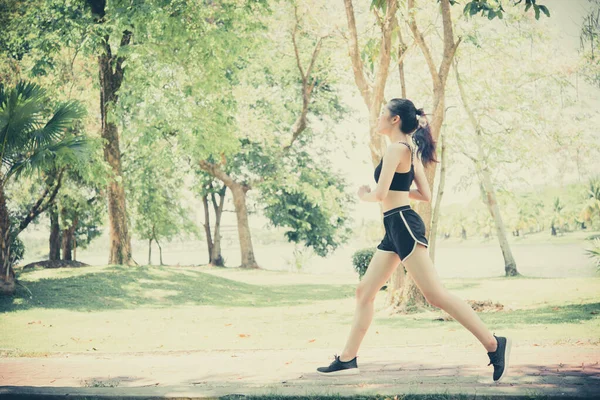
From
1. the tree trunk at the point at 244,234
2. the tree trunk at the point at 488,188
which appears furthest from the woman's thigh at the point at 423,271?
the tree trunk at the point at 244,234

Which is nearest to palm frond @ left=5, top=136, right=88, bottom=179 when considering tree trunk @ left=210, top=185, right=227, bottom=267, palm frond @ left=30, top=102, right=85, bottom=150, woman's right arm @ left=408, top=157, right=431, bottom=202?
palm frond @ left=30, top=102, right=85, bottom=150

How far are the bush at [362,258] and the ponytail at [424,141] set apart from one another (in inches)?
496

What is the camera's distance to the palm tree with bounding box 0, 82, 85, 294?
1308 cm

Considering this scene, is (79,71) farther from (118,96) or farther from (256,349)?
(256,349)

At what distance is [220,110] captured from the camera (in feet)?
67.9

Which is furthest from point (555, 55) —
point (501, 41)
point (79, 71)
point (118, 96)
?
point (79, 71)

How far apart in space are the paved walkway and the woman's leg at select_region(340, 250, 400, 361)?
303 mm

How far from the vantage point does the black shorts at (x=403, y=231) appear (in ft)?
15.8

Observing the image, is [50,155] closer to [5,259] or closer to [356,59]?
[5,259]

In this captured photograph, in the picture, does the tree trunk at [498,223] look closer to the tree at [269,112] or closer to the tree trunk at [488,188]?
the tree trunk at [488,188]

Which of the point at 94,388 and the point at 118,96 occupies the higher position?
the point at 118,96

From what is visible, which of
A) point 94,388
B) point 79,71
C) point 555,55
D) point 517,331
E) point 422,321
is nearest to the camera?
point 94,388

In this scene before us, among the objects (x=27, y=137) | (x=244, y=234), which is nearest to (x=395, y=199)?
(x=27, y=137)

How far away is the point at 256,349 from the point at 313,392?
10.6 ft
